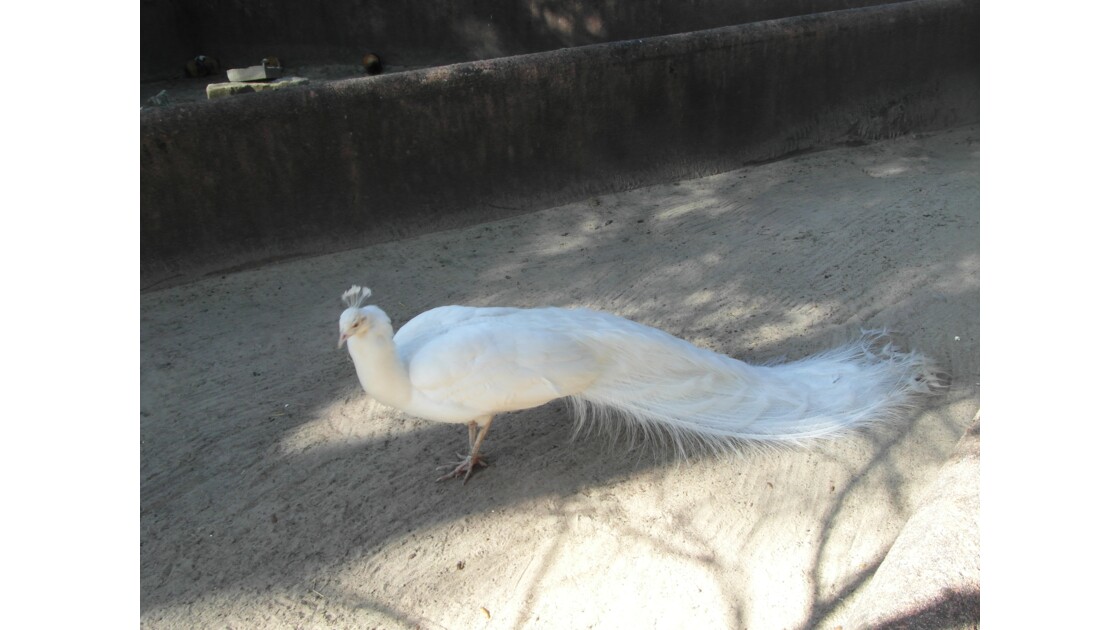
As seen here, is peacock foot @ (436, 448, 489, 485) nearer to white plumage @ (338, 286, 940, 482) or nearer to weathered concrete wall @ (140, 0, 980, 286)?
white plumage @ (338, 286, 940, 482)

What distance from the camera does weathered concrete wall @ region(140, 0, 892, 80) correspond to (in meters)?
9.52

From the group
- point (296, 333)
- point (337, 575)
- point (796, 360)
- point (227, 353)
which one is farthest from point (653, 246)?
point (337, 575)

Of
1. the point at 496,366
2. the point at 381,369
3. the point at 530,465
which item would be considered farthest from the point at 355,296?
the point at 530,465

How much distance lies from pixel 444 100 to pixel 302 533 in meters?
3.09

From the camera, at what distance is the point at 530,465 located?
3.23 m

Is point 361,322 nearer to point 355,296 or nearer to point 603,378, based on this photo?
point 355,296

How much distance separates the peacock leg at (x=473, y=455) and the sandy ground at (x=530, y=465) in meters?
0.06

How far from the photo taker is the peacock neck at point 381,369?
276 centimetres

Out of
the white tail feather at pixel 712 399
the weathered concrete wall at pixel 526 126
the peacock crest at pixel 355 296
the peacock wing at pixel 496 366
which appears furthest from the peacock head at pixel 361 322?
the weathered concrete wall at pixel 526 126

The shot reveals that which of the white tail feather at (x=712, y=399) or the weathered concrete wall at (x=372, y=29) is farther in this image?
the weathered concrete wall at (x=372, y=29)

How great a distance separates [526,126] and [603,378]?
2.74 meters

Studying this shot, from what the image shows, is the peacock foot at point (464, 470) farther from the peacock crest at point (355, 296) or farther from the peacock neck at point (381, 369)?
the peacock crest at point (355, 296)

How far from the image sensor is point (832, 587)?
8.61 ft

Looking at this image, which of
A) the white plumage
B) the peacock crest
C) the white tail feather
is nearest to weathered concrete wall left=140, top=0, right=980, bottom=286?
the white plumage
